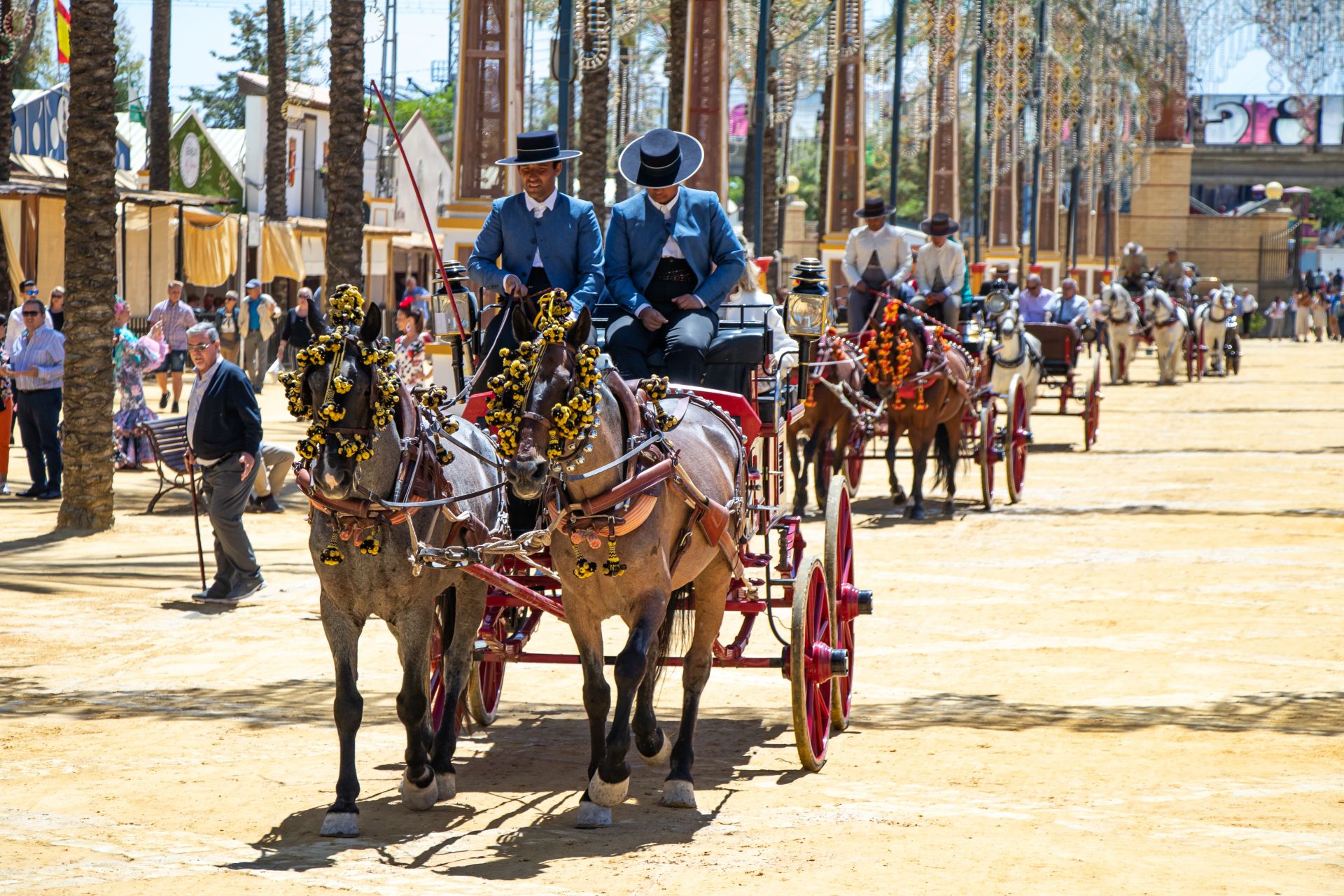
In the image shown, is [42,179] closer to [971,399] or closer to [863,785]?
[971,399]

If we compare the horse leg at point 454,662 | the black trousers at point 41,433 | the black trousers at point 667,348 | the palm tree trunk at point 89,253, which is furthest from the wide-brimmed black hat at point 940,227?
the horse leg at point 454,662

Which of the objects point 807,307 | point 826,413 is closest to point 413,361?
point 826,413

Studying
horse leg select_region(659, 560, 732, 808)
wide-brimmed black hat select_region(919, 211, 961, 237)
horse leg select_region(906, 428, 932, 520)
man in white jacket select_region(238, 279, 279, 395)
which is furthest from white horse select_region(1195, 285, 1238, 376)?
horse leg select_region(659, 560, 732, 808)

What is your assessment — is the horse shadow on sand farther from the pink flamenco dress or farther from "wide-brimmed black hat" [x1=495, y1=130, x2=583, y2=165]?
the pink flamenco dress

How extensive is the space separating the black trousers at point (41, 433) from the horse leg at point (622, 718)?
11.9m

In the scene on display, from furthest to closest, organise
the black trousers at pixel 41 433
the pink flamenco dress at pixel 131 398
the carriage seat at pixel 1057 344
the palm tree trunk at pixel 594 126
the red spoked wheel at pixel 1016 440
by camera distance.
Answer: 1. the carriage seat at pixel 1057 344
2. the palm tree trunk at pixel 594 126
3. the pink flamenco dress at pixel 131 398
4. the red spoked wheel at pixel 1016 440
5. the black trousers at pixel 41 433

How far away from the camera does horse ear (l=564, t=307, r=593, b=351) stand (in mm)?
6809

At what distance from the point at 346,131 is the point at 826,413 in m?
6.28

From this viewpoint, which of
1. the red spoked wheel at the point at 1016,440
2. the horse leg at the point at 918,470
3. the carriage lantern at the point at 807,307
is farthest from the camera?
the red spoked wheel at the point at 1016,440

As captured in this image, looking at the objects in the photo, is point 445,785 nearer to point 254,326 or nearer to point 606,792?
point 606,792

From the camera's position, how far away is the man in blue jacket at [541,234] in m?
9.06

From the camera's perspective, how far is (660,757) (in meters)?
8.04

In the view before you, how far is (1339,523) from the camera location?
666 inches

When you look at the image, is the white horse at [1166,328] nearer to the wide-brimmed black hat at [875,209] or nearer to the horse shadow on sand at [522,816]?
the wide-brimmed black hat at [875,209]
